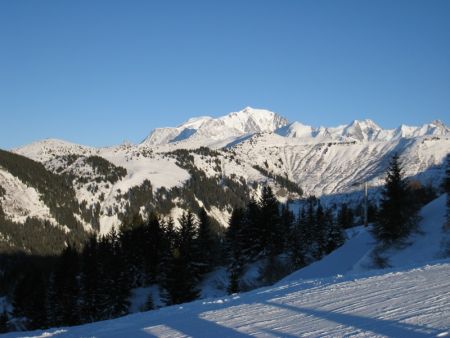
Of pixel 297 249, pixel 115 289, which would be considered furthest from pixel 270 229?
pixel 115 289

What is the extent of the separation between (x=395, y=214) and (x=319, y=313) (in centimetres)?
2467

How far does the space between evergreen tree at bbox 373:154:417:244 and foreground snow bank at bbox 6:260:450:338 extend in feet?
56.7

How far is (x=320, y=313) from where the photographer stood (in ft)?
41.8

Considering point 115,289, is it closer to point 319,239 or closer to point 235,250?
point 235,250

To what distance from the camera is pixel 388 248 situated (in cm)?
3488

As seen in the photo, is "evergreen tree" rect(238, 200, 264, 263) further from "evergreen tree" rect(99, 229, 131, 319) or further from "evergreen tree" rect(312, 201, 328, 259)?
"evergreen tree" rect(99, 229, 131, 319)

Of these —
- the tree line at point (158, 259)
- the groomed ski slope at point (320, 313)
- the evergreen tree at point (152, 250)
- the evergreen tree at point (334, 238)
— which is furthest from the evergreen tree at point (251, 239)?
the groomed ski slope at point (320, 313)

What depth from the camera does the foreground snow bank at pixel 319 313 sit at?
35.8 feet

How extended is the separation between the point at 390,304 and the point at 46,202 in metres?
178

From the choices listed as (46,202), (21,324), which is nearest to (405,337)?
(21,324)

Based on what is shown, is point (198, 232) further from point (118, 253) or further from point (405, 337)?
point (405, 337)

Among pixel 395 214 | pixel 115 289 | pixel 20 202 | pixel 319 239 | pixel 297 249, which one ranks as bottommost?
pixel 115 289

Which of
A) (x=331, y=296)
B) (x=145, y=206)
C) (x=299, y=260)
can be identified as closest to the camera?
(x=331, y=296)

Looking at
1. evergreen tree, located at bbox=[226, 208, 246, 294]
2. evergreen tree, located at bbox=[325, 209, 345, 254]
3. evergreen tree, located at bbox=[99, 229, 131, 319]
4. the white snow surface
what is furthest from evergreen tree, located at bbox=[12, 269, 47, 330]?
the white snow surface
